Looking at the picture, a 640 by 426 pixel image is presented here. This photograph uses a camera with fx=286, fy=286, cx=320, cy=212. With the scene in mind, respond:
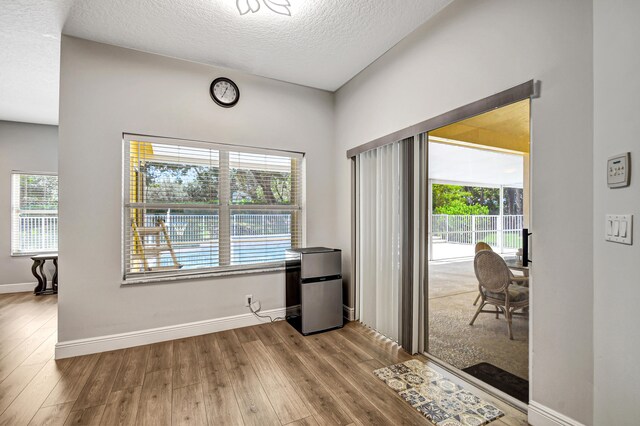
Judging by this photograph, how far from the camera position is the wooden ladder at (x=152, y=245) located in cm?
283

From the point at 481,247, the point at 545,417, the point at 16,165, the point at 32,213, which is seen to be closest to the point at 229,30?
the point at 481,247

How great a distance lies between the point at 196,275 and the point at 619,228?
320cm

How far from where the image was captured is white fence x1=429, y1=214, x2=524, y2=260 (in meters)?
1.94

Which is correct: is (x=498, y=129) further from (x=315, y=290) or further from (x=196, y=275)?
(x=196, y=275)

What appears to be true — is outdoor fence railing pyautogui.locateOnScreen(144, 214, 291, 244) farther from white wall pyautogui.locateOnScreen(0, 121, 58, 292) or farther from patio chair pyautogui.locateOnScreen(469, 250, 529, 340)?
white wall pyautogui.locateOnScreen(0, 121, 58, 292)

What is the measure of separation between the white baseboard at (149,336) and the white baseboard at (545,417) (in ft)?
8.25

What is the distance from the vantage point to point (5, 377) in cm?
222

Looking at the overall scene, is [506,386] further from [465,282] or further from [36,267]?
[36,267]

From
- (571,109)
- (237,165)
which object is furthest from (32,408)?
(571,109)

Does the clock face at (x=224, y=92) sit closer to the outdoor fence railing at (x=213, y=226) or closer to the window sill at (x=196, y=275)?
the outdoor fence railing at (x=213, y=226)

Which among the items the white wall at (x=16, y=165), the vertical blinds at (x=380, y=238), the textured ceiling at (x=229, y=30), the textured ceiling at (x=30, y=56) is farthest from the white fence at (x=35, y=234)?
the vertical blinds at (x=380, y=238)

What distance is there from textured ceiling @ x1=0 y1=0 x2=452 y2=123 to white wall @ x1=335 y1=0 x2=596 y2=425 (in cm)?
60

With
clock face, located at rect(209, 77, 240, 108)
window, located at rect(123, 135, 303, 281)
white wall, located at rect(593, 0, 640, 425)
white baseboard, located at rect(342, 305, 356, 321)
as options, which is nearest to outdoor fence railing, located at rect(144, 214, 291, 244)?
window, located at rect(123, 135, 303, 281)

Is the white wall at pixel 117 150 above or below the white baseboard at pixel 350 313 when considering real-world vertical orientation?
above
